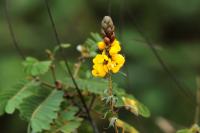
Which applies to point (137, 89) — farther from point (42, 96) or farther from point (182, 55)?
point (42, 96)

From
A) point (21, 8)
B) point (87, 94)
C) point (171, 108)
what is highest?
point (87, 94)

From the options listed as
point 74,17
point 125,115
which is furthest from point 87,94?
point 74,17

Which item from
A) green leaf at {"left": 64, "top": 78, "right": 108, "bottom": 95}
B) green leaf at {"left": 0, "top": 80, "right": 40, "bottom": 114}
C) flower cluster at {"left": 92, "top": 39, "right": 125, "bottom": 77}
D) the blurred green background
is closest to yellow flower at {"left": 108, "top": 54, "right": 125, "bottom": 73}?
flower cluster at {"left": 92, "top": 39, "right": 125, "bottom": 77}

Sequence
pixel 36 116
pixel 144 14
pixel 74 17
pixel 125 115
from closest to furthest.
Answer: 1. pixel 36 116
2. pixel 125 115
3. pixel 74 17
4. pixel 144 14

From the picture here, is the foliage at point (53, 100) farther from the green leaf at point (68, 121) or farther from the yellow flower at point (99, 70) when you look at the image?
the yellow flower at point (99, 70)

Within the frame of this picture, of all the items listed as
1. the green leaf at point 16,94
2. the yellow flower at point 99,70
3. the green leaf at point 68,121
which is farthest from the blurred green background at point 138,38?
the yellow flower at point 99,70

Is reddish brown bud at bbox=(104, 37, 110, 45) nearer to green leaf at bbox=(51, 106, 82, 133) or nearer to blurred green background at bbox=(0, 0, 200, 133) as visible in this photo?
green leaf at bbox=(51, 106, 82, 133)

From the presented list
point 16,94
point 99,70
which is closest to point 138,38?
point 16,94
